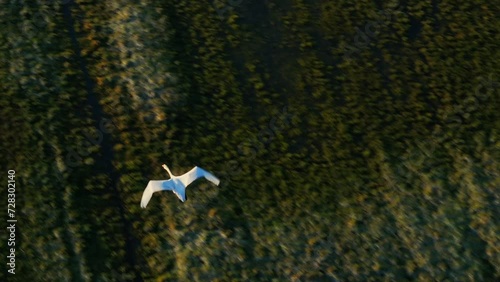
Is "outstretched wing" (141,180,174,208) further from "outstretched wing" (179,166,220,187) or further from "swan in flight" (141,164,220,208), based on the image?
"outstretched wing" (179,166,220,187)

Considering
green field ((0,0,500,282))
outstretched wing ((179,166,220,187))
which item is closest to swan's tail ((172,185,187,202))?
outstretched wing ((179,166,220,187))

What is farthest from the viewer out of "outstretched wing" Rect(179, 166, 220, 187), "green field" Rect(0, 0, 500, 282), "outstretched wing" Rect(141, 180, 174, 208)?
"outstretched wing" Rect(179, 166, 220, 187)

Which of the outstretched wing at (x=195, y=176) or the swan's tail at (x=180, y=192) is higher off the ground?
the outstretched wing at (x=195, y=176)

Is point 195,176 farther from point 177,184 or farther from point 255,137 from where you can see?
point 255,137

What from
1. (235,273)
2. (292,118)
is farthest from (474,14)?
(235,273)

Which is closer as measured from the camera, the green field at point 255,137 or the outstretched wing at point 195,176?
the green field at point 255,137

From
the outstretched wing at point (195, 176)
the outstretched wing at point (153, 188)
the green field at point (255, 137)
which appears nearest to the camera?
the green field at point (255, 137)

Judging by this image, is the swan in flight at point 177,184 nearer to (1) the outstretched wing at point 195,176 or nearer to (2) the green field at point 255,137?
(1) the outstretched wing at point 195,176

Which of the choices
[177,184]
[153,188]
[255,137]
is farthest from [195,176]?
[255,137]

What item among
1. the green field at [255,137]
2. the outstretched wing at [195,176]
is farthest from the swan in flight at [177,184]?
the green field at [255,137]
